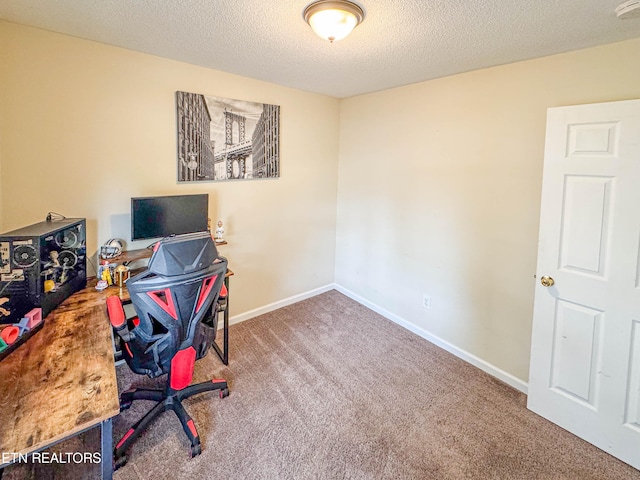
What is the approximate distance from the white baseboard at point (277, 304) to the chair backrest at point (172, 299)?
1.43m

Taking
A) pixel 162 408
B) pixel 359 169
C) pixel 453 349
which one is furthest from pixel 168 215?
pixel 453 349

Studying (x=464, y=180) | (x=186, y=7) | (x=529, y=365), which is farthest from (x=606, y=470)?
(x=186, y=7)

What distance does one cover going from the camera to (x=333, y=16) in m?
1.62

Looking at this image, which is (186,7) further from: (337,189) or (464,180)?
(337,189)

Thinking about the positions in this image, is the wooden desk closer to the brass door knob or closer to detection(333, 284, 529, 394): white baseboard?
the brass door knob

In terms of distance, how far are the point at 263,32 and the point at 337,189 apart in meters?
2.26

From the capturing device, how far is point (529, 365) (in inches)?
92.4

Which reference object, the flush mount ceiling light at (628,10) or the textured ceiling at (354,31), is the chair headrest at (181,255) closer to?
the textured ceiling at (354,31)

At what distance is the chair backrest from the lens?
1.70m

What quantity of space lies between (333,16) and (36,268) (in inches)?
76.7

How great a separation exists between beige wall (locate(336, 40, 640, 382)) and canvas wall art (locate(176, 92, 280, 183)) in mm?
1021

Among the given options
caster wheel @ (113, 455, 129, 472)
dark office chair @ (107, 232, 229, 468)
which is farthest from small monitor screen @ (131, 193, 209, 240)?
caster wheel @ (113, 455, 129, 472)

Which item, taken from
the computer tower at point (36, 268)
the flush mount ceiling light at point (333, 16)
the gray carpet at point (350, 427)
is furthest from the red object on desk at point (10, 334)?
the flush mount ceiling light at point (333, 16)

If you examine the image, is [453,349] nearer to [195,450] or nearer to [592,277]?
[592,277]
